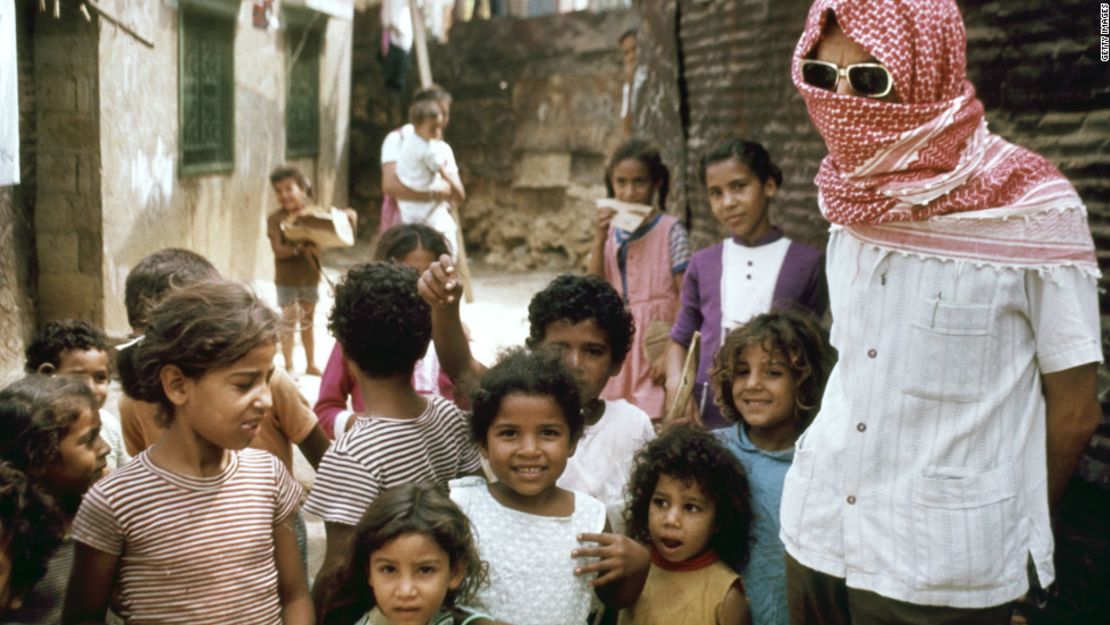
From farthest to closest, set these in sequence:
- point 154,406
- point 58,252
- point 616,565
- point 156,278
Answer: point 58,252 < point 156,278 < point 154,406 < point 616,565

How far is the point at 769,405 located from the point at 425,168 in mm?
6226

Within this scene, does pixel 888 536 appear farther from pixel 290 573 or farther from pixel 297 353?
pixel 297 353

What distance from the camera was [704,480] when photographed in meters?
2.76

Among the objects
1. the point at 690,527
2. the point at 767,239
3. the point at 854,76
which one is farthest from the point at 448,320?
the point at 767,239

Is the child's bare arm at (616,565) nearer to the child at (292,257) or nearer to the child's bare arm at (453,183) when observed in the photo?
the child at (292,257)

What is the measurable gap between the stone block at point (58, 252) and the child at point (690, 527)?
224 inches

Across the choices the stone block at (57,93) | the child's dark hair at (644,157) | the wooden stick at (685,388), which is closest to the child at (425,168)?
the stone block at (57,93)

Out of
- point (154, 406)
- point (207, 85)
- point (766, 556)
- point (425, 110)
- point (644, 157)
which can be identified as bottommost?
point (766, 556)

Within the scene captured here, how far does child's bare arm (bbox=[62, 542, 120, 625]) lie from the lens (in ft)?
7.38

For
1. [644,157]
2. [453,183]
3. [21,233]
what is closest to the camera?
[644,157]

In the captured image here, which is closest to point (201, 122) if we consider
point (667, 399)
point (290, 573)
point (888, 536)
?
point (667, 399)

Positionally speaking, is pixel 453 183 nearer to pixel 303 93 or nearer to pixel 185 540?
pixel 303 93

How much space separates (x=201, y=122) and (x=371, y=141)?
5.05 metres

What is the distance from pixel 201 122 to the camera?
930 centimetres
